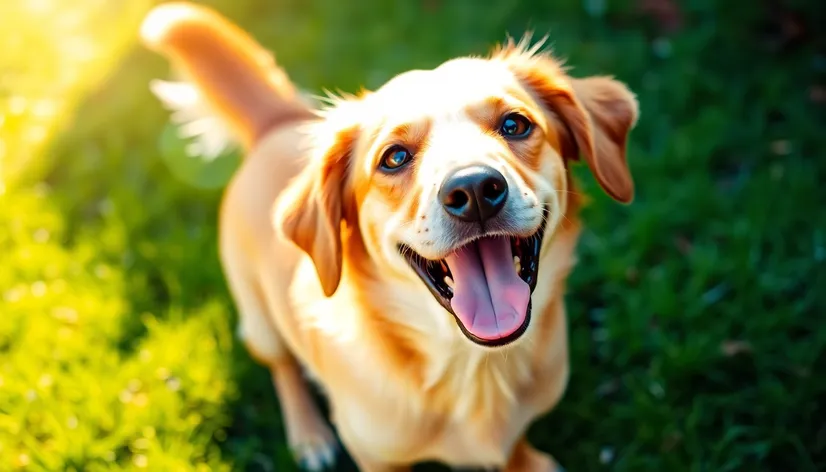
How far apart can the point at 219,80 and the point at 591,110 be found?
149 centimetres

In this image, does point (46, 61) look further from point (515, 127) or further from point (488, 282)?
point (488, 282)

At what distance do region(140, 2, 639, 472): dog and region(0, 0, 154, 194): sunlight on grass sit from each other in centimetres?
192

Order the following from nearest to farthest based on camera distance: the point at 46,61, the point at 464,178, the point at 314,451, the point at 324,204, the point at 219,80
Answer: the point at 464,178
the point at 324,204
the point at 219,80
the point at 314,451
the point at 46,61

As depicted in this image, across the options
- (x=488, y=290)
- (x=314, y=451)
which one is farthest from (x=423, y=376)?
(x=314, y=451)

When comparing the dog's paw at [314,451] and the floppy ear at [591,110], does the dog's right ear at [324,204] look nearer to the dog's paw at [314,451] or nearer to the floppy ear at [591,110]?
the floppy ear at [591,110]

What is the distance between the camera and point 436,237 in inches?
A: 84.8

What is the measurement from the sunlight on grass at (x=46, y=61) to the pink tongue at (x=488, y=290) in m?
3.10

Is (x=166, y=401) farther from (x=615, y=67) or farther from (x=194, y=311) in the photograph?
(x=615, y=67)

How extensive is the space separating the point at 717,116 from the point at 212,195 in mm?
2824

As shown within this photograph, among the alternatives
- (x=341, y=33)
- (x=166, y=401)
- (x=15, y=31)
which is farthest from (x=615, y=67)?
(x=15, y=31)

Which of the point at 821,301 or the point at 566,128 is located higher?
the point at 566,128

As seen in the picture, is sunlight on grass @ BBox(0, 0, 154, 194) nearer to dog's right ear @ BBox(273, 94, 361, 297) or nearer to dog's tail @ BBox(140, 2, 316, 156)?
dog's tail @ BBox(140, 2, 316, 156)

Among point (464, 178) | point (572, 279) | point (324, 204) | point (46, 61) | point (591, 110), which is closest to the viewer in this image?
point (464, 178)

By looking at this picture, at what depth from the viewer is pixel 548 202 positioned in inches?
90.3
